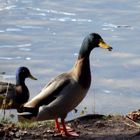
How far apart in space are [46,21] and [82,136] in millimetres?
9133

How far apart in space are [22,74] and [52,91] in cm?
420

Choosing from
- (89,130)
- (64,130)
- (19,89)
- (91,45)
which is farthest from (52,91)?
(19,89)

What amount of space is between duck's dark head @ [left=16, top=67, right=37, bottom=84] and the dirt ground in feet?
11.6

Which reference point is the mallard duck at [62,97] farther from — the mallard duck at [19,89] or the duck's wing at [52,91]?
the mallard duck at [19,89]

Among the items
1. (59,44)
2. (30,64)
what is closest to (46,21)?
(59,44)

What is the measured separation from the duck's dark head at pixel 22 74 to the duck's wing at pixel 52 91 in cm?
411

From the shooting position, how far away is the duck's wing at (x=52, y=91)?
7691 mm

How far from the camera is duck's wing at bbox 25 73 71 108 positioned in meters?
7.69

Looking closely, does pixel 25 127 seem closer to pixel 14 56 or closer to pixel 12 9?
pixel 14 56

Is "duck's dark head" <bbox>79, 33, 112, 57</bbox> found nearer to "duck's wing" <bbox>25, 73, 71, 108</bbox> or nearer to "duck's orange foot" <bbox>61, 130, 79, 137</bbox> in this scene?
"duck's wing" <bbox>25, 73, 71, 108</bbox>

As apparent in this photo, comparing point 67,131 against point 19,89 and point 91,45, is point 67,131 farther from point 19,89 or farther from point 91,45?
point 19,89

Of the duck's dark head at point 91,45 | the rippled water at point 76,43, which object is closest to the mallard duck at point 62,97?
the duck's dark head at point 91,45

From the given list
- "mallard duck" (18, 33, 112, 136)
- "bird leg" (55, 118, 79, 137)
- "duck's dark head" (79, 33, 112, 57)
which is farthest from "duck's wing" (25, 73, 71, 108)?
"duck's dark head" (79, 33, 112, 57)

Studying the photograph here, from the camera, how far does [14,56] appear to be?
13.5 metres
